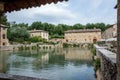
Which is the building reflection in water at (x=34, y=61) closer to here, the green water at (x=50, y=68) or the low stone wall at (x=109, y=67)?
the green water at (x=50, y=68)

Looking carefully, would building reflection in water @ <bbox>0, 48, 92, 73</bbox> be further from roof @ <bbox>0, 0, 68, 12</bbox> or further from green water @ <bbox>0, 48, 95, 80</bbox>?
roof @ <bbox>0, 0, 68, 12</bbox>

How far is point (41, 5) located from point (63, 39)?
3031 inches

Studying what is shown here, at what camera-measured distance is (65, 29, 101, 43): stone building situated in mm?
77312

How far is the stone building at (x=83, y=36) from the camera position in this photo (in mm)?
77312

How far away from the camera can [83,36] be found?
79688mm

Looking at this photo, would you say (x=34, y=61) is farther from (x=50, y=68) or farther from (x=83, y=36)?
(x=83, y=36)

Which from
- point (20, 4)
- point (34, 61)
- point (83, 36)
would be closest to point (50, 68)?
point (34, 61)

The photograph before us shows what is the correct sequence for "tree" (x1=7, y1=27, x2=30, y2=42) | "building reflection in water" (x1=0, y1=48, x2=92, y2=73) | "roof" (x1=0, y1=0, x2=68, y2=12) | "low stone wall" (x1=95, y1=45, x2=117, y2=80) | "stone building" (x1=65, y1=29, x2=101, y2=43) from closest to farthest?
"roof" (x1=0, y1=0, x2=68, y2=12) → "low stone wall" (x1=95, y1=45, x2=117, y2=80) → "building reflection in water" (x1=0, y1=48, x2=92, y2=73) → "tree" (x1=7, y1=27, x2=30, y2=42) → "stone building" (x1=65, y1=29, x2=101, y2=43)

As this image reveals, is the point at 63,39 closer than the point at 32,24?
Yes

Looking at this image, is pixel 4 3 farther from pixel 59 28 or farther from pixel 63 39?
pixel 59 28

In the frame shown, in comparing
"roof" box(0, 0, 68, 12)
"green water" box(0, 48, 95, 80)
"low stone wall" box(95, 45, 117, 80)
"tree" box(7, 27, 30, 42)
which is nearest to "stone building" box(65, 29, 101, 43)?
"tree" box(7, 27, 30, 42)

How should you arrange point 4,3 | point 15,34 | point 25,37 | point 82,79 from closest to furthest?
point 4,3, point 82,79, point 15,34, point 25,37

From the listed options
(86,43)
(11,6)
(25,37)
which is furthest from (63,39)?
(11,6)

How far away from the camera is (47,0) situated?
165 inches
